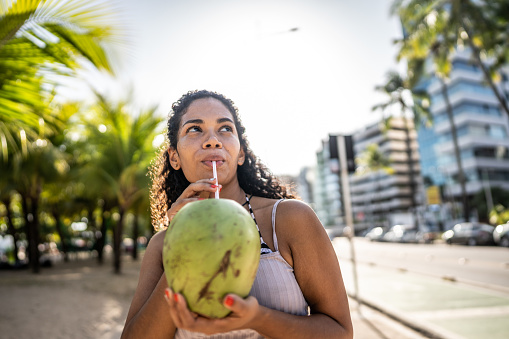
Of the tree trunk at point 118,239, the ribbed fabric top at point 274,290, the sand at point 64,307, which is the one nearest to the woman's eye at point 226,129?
the ribbed fabric top at point 274,290

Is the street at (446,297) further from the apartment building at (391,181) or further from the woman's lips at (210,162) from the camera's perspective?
the apartment building at (391,181)

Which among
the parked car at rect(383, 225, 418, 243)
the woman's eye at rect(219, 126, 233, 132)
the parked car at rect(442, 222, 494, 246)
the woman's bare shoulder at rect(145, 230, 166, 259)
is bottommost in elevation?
the parked car at rect(383, 225, 418, 243)

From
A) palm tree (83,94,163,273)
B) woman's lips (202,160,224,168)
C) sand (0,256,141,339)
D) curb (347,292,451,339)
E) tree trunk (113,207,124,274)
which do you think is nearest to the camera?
woman's lips (202,160,224,168)

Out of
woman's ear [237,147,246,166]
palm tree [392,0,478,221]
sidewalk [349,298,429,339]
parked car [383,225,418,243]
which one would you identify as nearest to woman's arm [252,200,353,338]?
woman's ear [237,147,246,166]

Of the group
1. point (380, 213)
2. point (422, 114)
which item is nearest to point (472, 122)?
point (422, 114)

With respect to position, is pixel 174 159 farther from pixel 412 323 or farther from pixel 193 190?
pixel 412 323

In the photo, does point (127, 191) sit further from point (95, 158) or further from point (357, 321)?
point (357, 321)

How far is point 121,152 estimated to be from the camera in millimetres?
11391

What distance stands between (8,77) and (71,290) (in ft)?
24.8

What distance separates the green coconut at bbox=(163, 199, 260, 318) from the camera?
94 cm

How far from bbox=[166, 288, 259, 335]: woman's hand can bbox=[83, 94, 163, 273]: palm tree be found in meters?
10.8

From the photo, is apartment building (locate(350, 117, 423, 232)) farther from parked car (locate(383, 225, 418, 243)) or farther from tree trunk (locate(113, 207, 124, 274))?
tree trunk (locate(113, 207, 124, 274))

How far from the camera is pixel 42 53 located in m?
2.87

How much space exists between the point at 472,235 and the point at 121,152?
68.5 feet
